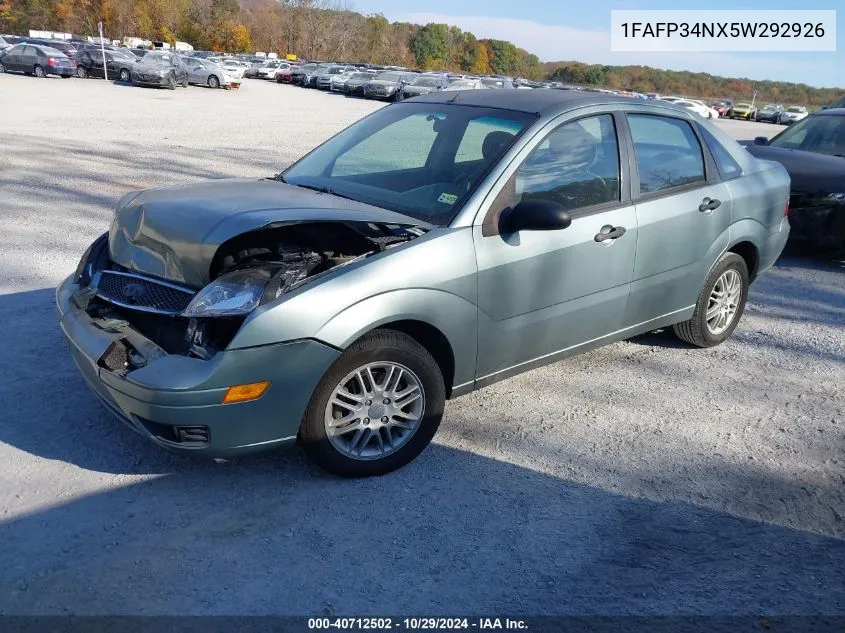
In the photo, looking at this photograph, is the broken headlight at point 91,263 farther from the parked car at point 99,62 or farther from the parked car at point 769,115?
the parked car at point 769,115

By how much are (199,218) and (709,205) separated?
3.21 metres

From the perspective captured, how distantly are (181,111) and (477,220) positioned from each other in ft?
68.1

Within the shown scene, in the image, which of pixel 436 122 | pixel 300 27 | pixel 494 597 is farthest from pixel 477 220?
pixel 300 27

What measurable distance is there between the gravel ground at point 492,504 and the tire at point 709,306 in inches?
4.8

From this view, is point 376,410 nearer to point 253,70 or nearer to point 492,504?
point 492,504

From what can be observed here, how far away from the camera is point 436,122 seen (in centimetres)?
451

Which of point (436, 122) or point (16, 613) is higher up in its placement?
point (436, 122)

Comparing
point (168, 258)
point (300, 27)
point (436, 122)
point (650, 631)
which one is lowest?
point (650, 631)

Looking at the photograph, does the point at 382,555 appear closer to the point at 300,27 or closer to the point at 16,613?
the point at 16,613

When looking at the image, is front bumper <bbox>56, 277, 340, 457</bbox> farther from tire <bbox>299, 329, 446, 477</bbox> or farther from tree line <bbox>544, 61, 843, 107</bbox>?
tree line <bbox>544, 61, 843, 107</bbox>

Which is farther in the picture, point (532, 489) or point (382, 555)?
point (532, 489)

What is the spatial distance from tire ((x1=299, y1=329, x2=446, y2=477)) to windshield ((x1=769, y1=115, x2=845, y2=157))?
7.17 metres

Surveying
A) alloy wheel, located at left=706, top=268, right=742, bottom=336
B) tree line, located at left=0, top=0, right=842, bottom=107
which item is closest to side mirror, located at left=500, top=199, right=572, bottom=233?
alloy wheel, located at left=706, top=268, right=742, bottom=336

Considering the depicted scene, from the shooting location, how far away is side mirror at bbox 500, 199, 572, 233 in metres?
3.65
